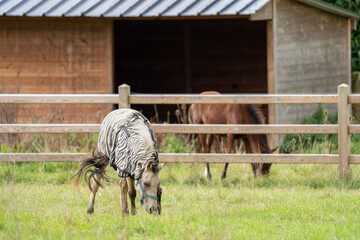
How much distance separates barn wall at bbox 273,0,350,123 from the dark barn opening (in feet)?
9.92

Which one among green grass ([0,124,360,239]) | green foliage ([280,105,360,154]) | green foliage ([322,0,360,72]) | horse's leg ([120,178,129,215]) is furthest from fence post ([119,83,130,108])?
green foliage ([322,0,360,72])

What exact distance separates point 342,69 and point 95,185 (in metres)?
9.21

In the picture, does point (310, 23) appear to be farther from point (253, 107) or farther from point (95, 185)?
point (95, 185)

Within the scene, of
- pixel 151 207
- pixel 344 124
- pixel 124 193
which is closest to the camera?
pixel 151 207

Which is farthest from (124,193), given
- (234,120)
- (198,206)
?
(234,120)

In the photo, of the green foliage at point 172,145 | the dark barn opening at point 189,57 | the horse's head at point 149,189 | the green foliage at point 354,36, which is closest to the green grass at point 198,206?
the horse's head at point 149,189

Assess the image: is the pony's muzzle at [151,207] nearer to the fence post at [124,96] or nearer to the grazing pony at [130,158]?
the grazing pony at [130,158]

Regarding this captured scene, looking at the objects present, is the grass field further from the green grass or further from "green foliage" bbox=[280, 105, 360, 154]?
"green foliage" bbox=[280, 105, 360, 154]

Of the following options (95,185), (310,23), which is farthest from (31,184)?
(310,23)

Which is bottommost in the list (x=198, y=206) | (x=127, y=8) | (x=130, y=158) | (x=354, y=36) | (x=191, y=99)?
(x=198, y=206)

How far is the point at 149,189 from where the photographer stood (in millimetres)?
7238

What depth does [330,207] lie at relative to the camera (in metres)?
8.41

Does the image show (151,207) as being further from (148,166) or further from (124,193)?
(124,193)

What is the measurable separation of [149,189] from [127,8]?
743 cm
